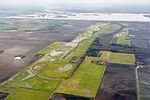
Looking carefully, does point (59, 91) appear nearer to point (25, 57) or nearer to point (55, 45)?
point (25, 57)

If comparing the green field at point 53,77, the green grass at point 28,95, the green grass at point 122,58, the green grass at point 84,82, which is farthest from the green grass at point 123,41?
the green grass at point 28,95

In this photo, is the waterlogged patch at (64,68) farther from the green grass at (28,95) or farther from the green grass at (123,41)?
the green grass at (123,41)

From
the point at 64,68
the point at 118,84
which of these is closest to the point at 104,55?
the point at 64,68

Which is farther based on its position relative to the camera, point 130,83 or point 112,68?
point 112,68

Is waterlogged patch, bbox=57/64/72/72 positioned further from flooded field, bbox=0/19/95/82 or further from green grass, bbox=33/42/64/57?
green grass, bbox=33/42/64/57

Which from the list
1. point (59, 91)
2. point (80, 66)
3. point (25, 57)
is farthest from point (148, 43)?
point (59, 91)

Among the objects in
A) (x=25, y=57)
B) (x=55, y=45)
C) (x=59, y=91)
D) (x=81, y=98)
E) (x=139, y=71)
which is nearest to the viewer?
(x=81, y=98)

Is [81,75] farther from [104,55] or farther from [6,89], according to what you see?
[104,55]
